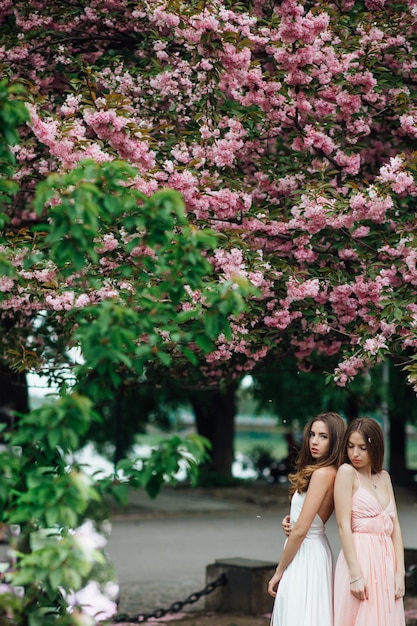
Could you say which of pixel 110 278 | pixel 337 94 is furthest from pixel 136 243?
pixel 337 94

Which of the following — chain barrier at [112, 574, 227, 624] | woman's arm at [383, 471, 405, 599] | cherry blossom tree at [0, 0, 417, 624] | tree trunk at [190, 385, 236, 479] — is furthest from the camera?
tree trunk at [190, 385, 236, 479]

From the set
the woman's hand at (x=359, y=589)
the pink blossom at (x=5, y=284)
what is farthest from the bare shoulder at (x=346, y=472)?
the pink blossom at (x=5, y=284)

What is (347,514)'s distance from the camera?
5.40 metres

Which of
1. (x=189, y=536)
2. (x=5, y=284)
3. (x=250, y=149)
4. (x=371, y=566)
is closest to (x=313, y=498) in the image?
(x=371, y=566)

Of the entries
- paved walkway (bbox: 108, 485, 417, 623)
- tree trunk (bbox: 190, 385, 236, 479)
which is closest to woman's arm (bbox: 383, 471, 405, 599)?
paved walkway (bbox: 108, 485, 417, 623)

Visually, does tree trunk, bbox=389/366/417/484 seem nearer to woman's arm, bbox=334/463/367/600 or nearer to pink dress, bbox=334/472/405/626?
pink dress, bbox=334/472/405/626

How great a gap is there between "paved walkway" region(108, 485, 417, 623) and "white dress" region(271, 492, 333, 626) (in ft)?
16.9

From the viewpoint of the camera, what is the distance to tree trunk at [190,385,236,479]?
25578 mm

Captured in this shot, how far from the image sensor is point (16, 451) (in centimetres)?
375

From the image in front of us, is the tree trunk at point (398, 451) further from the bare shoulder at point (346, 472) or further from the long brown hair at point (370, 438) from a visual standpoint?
the bare shoulder at point (346, 472)

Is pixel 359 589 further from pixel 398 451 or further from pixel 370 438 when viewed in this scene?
pixel 398 451

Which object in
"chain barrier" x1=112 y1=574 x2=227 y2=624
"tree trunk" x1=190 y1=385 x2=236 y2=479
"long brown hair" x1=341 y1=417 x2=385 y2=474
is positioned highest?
"tree trunk" x1=190 y1=385 x2=236 y2=479

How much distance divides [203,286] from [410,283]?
321 centimetres

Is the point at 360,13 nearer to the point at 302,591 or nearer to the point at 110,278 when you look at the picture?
the point at 110,278
